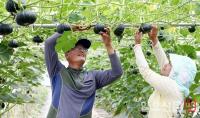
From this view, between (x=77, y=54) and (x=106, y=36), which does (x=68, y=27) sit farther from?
(x=77, y=54)

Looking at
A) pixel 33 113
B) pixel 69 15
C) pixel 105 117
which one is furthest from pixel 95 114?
pixel 69 15

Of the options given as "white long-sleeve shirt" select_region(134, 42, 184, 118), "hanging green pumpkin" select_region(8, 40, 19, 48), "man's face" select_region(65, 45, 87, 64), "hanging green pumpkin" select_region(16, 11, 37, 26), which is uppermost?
"hanging green pumpkin" select_region(16, 11, 37, 26)

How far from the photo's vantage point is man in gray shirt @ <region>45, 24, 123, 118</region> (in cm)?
359

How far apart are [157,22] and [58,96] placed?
0.98 metres

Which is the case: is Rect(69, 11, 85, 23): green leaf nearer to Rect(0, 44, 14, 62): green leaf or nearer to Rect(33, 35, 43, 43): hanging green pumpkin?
Rect(0, 44, 14, 62): green leaf

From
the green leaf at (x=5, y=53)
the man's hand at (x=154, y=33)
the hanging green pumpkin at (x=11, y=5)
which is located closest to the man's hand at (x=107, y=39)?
the man's hand at (x=154, y=33)

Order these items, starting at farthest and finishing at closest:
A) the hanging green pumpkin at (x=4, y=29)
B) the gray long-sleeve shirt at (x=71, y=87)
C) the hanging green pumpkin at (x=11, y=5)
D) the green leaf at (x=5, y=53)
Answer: the gray long-sleeve shirt at (x=71, y=87) < the green leaf at (x=5, y=53) < the hanging green pumpkin at (x=4, y=29) < the hanging green pumpkin at (x=11, y=5)

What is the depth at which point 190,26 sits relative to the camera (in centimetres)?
383

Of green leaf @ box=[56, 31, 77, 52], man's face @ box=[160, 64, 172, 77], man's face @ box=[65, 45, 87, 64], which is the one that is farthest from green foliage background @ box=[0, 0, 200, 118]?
man's face @ box=[160, 64, 172, 77]

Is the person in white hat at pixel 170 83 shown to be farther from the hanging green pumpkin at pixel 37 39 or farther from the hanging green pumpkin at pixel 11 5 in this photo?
the hanging green pumpkin at pixel 11 5

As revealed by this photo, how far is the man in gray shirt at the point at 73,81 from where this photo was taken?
3588 mm

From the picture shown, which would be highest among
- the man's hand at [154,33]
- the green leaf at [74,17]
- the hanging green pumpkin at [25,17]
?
the hanging green pumpkin at [25,17]

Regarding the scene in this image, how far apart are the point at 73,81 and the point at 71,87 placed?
1.9 inches

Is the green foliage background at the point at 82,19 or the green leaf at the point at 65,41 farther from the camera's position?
the green foliage background at the point at 82,19
